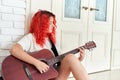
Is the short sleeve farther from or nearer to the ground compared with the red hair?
nearer to the ground

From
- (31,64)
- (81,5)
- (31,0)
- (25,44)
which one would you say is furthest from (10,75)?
(81,5)

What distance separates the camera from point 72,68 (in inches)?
80.3

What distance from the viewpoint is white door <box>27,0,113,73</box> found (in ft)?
9.53

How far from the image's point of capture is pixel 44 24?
7.52 ft

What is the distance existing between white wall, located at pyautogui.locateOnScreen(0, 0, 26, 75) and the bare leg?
2.01 ft

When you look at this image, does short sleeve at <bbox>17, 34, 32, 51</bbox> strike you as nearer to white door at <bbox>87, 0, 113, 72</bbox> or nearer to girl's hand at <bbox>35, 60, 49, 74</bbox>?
girl's hand at <bbox>35, 60, 49, 74</bbox>

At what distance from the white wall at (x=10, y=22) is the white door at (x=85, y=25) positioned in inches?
6.1

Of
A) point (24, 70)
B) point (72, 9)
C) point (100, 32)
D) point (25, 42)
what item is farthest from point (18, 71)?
point (100, 32)

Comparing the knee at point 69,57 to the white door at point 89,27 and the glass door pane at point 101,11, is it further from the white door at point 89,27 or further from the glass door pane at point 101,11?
the glass door pane at point 101,11

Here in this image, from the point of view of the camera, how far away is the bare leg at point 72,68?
199 centimetres

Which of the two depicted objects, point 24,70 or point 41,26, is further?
point 41,26

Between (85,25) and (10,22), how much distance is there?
49.3 inches

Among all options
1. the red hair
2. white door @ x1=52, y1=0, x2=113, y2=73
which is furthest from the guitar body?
white door @ x1=52, y1=0, x2=113, y2=73

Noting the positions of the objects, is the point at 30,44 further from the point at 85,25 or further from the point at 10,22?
the point at 85,25
